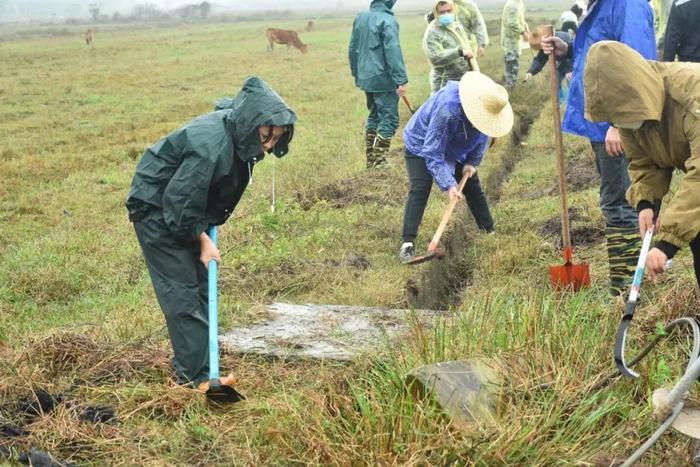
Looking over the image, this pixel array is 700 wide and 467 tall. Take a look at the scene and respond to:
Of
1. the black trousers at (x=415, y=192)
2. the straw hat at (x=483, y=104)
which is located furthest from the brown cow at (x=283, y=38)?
the straw hat at (x=483, y=104)

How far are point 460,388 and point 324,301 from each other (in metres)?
2.49

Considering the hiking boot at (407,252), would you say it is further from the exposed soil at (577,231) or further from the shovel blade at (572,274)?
the shovel blade at (572,274)

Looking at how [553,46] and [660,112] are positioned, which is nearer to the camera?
[660,112]

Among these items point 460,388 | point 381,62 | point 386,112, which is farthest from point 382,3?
point 460,388

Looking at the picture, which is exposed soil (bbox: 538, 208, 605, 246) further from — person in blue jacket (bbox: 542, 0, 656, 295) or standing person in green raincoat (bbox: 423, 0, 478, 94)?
standing person in green raincoat (bbox: 423, 0, 478, 94)

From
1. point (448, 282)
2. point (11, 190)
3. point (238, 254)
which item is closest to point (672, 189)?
point (448, 282)

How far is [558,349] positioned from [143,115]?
43.6ft

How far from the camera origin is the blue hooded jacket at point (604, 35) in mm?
5016

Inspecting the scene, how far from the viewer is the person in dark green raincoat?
3918 mm

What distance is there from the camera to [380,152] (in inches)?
377

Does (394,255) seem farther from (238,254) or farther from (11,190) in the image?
(11,190)

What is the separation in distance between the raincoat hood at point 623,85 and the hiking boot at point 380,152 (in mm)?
5882

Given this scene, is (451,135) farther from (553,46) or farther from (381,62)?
(381,62)

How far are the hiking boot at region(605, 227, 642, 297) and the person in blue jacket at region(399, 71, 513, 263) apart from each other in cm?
116
